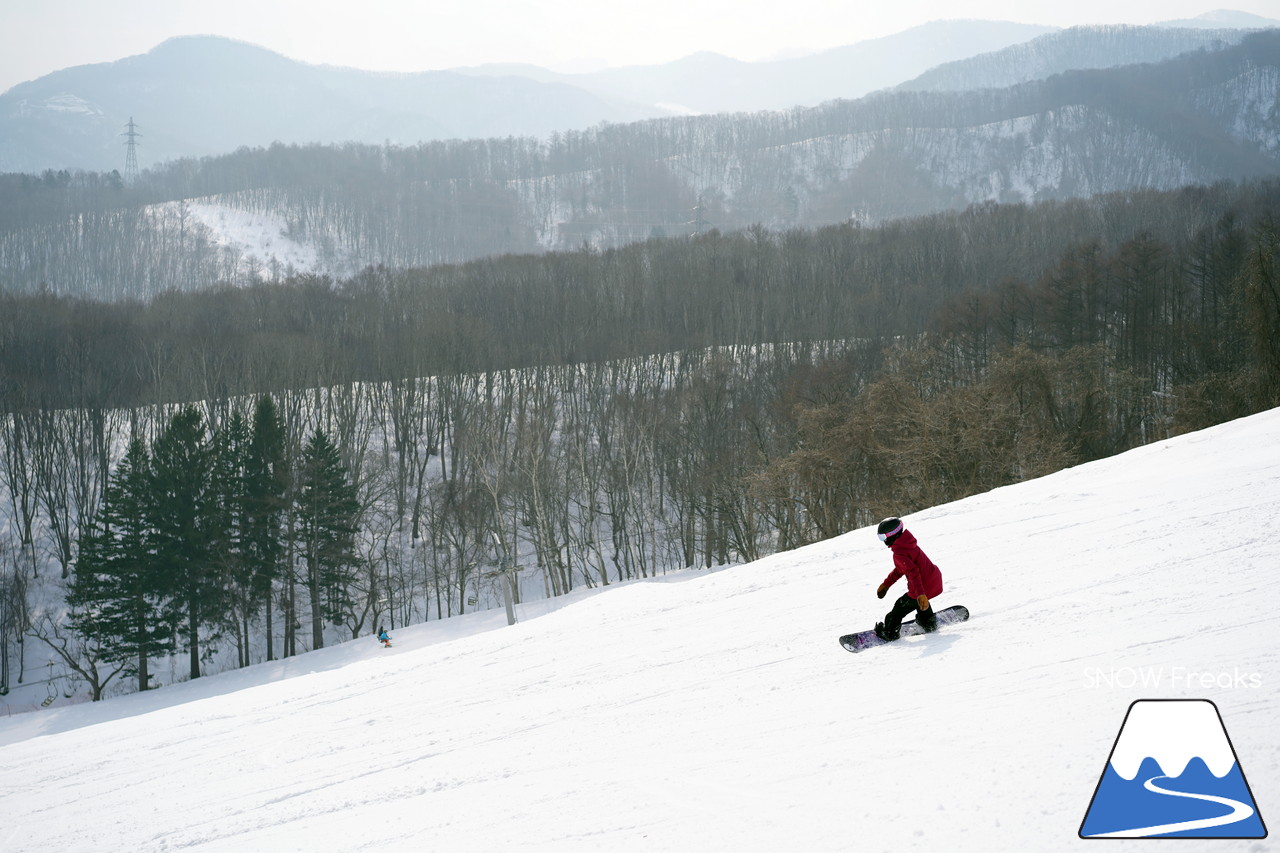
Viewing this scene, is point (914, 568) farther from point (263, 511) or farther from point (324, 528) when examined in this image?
point (324, 528)

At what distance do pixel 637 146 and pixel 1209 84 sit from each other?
106 m

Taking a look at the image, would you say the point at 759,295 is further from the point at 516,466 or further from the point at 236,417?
the point at 236,417

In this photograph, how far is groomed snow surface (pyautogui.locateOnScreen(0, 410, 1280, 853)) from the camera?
683 centimetres

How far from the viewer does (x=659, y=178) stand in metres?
154

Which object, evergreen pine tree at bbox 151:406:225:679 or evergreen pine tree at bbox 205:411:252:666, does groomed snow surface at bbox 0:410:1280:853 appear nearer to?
evergreen pine tree at bbox 151:406:225:679

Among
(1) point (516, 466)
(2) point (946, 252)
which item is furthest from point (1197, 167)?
(1) point (516, 466)

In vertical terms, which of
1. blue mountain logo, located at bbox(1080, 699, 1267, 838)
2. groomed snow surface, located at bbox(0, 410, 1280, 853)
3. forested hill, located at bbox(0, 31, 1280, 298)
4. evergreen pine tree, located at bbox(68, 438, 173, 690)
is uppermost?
forested hill, located at bbox(0, 31, 1280, 298)

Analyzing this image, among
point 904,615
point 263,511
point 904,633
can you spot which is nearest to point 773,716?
point 904,615

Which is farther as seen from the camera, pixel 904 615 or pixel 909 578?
pixel 904 615

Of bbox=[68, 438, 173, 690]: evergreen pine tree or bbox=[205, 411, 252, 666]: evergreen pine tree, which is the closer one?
bbox=[68, 438, 173, 690]: evergreen pine tree

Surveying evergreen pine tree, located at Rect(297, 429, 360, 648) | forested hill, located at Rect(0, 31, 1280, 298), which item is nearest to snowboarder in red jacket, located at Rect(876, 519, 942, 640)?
evergreen pine tree, located at Rect(297, 429, 360, 648)

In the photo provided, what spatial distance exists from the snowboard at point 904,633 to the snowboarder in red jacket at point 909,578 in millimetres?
121

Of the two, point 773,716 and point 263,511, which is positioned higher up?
point 773,716

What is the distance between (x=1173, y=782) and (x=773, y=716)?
3703mm
